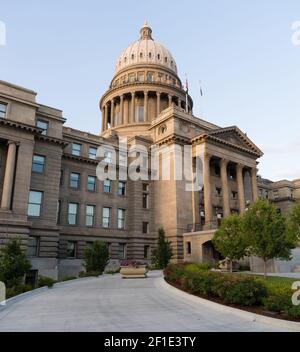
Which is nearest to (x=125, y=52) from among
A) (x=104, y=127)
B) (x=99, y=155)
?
(x=104, y=127)

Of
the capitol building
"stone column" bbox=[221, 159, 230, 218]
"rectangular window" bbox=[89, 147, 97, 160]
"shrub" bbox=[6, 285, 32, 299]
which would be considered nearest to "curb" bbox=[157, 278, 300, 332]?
"shrub" bbox=[6, 285, 32, 299]

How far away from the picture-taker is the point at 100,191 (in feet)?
146

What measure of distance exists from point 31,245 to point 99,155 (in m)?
16.9

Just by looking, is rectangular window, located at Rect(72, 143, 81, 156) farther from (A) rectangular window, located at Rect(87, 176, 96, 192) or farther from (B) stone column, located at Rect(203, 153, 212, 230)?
(B) stone column, located at Rect(203, 153, 212, 230)

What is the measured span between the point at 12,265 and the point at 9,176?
13.4 m

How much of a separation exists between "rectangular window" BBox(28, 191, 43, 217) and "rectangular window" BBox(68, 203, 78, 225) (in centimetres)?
634

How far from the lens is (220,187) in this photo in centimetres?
5012

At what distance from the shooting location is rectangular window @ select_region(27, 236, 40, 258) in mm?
33250

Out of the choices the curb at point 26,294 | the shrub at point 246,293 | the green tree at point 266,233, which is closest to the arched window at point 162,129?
the green tree at point 266,233

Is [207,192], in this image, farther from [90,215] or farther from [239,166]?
[90,215]

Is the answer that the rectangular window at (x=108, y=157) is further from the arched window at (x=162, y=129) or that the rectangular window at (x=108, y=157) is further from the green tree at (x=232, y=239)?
the green tree at (x=232, y=239)

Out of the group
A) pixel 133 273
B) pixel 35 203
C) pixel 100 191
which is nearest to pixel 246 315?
pixel 133 273

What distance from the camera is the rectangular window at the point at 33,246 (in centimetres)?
3325

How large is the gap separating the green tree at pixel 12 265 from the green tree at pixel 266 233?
17.1 metres
